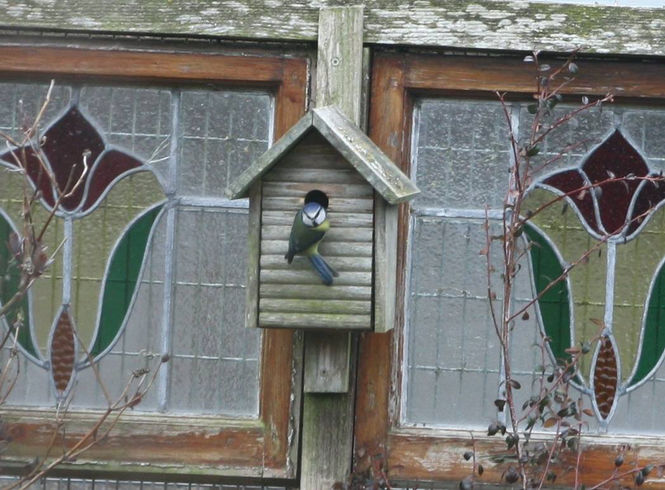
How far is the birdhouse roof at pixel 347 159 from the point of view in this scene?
299 cm

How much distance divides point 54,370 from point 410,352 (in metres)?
0.97

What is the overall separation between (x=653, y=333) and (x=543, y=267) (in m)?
0.35

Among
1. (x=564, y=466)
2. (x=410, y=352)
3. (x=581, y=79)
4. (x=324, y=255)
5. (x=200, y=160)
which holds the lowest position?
(x=564, y=466)

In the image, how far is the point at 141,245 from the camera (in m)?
3.46

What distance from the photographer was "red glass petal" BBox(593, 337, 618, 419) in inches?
135

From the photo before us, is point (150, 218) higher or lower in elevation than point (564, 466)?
higher

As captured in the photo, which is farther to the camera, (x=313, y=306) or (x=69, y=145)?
(x=69, y=145)

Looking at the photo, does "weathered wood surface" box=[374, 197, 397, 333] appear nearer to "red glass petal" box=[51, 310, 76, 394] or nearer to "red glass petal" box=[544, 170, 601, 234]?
"red glass petal" box=[544, 170, 601, 234]

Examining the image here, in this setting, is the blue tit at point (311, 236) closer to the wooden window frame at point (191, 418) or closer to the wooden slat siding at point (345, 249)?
the wooden slat siding at point (345, 249)

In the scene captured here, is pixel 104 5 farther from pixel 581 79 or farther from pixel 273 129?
pixel 581 79

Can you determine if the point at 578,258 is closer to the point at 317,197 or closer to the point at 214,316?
the point at 317,197

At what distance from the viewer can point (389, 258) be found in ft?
10.2

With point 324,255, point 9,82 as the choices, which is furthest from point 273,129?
point 9,82

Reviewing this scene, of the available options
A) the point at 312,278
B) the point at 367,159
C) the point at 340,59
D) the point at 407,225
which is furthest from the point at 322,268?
the point at 340,59
